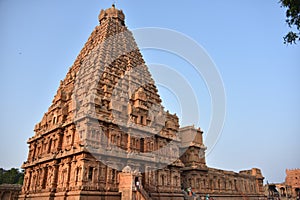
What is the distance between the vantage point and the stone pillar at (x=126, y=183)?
23.8m

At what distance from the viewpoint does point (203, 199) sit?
34.6 metres

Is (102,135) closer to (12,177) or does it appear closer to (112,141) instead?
(112,141)

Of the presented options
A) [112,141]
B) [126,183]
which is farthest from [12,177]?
[126,183]

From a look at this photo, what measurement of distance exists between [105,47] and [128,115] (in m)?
12.3

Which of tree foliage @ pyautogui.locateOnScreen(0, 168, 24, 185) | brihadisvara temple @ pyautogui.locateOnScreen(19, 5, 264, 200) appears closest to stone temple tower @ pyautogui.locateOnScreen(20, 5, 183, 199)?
brihadisvara temple @ pyautogui.locateOnScreen(19, 5, 264, 200)

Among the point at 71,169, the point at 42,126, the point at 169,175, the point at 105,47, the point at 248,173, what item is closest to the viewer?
the point at 71,169

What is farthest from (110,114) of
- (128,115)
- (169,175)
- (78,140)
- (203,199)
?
(203,199)

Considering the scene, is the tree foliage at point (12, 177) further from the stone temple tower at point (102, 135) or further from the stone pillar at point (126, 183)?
the stone pillar at point (126, 183)

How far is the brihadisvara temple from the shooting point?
24.7 m

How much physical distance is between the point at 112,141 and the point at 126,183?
5.02 m

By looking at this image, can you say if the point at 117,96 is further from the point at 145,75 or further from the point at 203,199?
the point at 203,199

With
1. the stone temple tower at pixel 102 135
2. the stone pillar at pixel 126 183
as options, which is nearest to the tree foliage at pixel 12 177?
the stone temple tower at pixel 102 135

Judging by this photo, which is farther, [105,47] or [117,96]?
[105,47]

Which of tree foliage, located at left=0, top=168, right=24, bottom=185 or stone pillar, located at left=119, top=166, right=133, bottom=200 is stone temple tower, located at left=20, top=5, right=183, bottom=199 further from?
tree foliage, located at left=0, top=168, right=24, bottom=185
